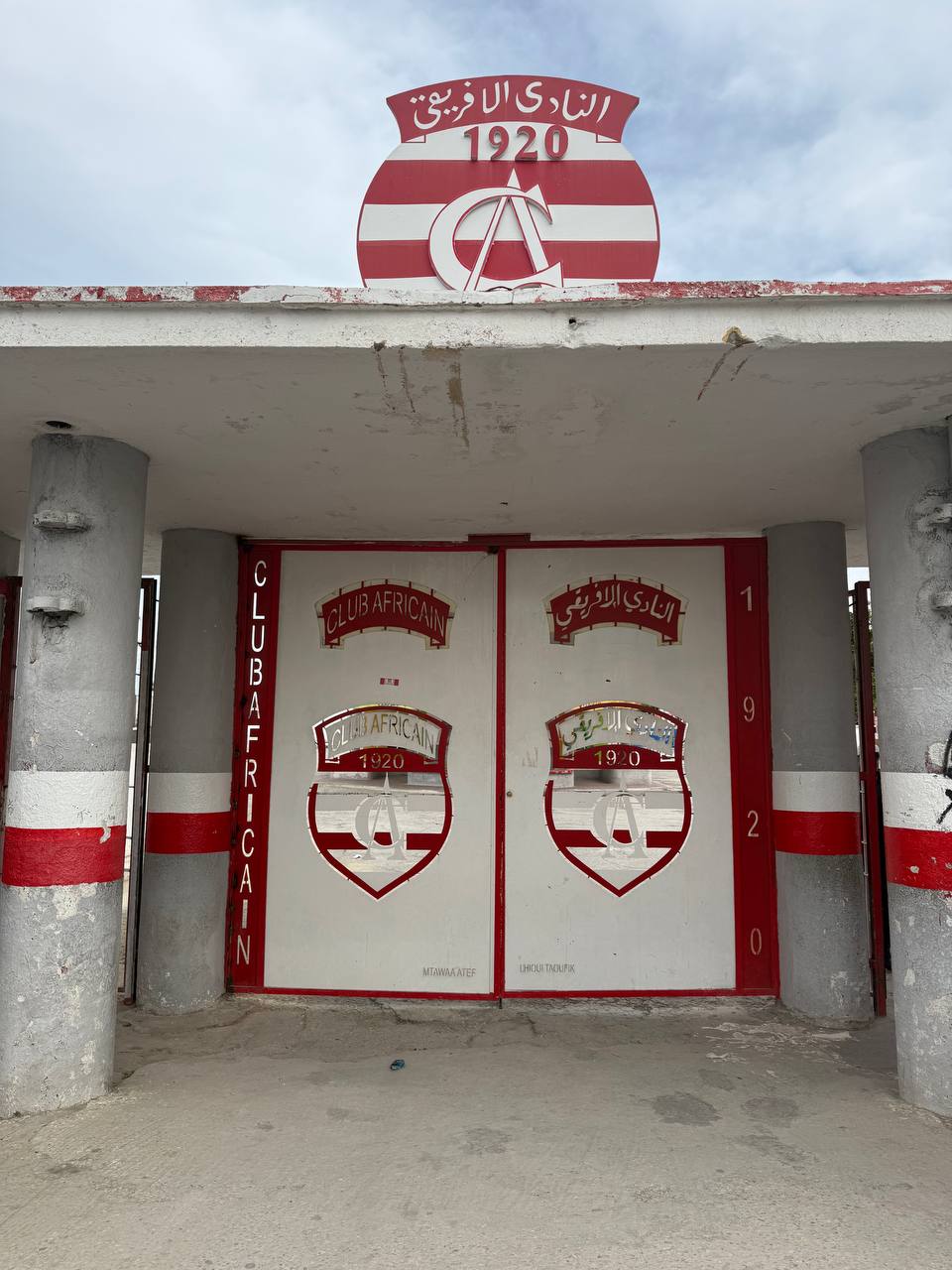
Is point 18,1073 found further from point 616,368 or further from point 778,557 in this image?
point 778,557

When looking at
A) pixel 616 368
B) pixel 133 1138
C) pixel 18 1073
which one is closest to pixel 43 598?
pixel 18 1073

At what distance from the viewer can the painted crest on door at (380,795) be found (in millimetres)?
5914

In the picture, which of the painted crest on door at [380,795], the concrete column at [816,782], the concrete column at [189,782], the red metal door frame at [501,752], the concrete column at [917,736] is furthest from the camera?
the painted crest on door at [380,795]

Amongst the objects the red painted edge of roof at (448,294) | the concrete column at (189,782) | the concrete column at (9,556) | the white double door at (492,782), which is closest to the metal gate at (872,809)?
the white double door at (492,782)

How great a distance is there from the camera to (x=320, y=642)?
20.2ft

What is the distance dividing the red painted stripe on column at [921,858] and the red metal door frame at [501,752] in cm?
177

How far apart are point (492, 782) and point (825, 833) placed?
2114 mm

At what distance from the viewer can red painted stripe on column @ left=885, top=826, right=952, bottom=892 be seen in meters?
3.92

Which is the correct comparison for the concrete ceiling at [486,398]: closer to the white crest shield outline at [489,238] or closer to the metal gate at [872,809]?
the metal gate at [872,809]

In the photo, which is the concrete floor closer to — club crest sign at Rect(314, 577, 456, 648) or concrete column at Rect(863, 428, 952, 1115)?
concrete column at Rect(863, 428, 952, 1115)

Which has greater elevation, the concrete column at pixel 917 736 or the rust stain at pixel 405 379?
the rust stain at pixel 405 379

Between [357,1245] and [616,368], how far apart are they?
3.27 metres

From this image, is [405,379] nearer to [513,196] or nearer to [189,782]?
[513,196]

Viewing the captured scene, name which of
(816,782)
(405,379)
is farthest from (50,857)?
(816,782)
